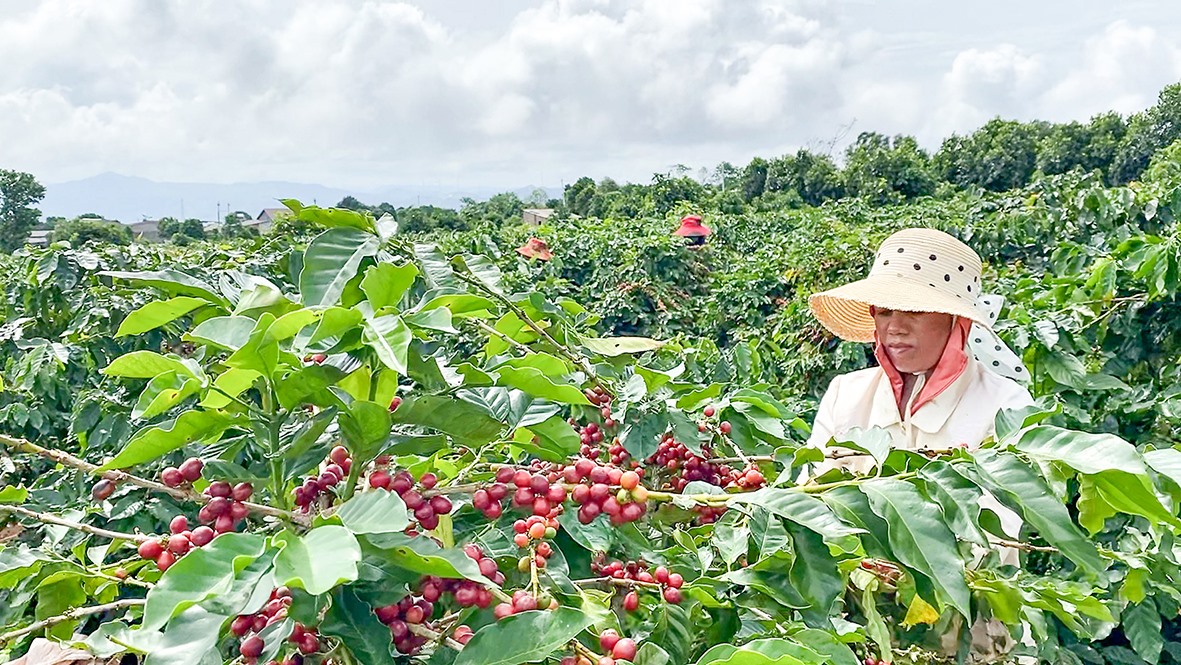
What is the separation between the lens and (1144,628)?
6.66 feet

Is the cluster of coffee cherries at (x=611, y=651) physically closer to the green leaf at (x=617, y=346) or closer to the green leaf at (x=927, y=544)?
the green leaf at (x=927, y=544)

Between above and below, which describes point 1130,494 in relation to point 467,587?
above

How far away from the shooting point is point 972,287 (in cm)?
212

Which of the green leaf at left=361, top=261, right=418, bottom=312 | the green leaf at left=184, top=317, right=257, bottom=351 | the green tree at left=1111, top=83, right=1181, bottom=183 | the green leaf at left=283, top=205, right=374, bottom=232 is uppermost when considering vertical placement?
the green tree at left=1111, top=83, right=1181, bottom=183

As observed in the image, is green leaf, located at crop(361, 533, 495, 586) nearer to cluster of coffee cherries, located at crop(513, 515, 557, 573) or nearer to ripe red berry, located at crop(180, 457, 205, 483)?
cluster of coffee cherries, located at crop(513, 515, 557, 573)

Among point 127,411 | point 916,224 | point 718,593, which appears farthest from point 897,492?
point 916,224

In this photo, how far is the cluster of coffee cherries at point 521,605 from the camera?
2.32ft

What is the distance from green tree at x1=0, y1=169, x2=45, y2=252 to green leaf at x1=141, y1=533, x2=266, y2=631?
40548 mm

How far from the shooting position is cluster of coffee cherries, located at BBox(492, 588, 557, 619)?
0.71m

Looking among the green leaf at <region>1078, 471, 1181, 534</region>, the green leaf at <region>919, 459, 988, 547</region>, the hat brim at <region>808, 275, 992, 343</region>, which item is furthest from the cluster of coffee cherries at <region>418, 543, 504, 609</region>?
the hat brim at <region>808, 275, 992, 343</region>

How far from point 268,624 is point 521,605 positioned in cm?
20

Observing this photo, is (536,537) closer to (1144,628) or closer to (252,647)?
(252,647)

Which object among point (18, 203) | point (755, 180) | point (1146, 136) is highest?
point (1146, 136)

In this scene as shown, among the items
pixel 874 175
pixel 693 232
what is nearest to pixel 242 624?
pixel 693 232
